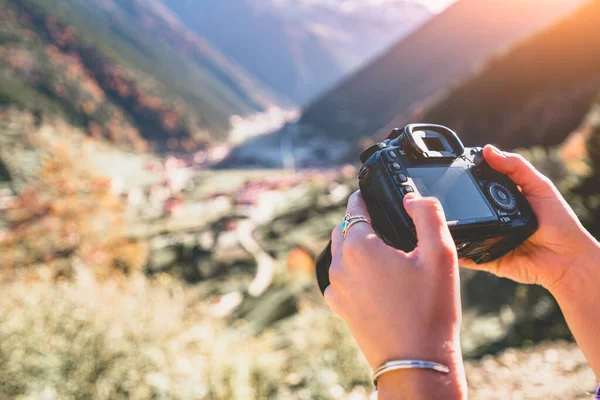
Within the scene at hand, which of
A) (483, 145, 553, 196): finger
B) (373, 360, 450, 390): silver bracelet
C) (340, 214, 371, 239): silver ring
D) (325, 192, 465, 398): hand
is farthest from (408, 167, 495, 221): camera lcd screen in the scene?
(373, 360, 450, 390): silver bracelet

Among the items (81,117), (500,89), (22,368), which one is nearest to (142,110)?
(81,117)

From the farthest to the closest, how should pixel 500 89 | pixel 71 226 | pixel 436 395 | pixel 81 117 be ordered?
1. pixel 81 117
2. pixel 500 89
3. pixel 71 226
4. pixel 436 395

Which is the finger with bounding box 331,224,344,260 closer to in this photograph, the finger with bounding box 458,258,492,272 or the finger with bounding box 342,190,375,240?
the finger with bounding box 342,190,375,240

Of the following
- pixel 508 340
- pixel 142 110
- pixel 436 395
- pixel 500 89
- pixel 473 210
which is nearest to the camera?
pixel 436 395

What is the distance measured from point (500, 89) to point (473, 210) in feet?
143

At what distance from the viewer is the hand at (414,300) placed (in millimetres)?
976

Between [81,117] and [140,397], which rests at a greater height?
[81,117]

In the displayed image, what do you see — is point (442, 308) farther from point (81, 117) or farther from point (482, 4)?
point (482, 4)

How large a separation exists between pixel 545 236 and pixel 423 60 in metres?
118

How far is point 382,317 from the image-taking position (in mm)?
1041

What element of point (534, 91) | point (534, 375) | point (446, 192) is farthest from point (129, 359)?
point (534, 91)

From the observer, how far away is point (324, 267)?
1.58 meters

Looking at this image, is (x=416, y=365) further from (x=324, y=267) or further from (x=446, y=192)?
(x=446, y=192)

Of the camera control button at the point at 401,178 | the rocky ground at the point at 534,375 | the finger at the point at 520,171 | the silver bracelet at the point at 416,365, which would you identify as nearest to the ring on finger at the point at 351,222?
the camera control button at the point at 401,178
